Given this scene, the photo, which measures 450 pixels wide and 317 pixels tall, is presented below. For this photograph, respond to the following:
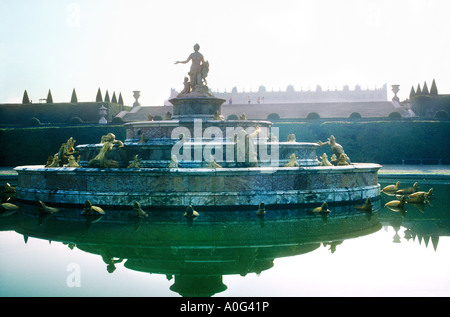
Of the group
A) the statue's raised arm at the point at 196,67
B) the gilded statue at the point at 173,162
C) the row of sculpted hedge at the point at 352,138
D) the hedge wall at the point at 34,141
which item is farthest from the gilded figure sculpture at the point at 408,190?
the hedge wall at the point at 34,141

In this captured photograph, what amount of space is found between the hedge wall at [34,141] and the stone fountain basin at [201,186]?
21064mm

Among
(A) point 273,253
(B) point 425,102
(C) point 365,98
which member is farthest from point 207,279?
(C) point 365,98

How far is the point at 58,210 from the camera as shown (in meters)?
12.9

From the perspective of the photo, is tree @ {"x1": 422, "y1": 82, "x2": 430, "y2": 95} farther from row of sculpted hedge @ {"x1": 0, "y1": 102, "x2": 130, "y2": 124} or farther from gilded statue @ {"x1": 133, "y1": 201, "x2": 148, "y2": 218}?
gilded statue @ {"x1": 133, "y1": 201, "x2": 148, "y2": 218}

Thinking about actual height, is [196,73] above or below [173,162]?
above

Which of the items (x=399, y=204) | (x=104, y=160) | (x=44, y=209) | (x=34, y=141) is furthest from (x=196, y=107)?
(x=34, y=141)

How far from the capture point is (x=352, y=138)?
33969 mm

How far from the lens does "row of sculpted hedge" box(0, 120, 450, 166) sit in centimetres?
3344

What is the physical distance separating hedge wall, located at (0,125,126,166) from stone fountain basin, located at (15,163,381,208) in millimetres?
21064

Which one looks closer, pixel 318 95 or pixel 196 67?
pixel 196 67

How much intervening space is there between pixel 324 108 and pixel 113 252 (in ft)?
142

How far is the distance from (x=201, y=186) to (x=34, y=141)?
2581 cm

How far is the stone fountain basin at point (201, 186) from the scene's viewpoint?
12.8 metres

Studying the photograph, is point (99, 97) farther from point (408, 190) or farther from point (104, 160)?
point (408, 190)
